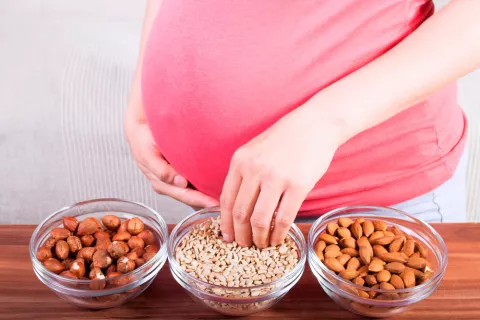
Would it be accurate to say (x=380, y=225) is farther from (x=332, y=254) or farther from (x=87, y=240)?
(x=87, y=240)

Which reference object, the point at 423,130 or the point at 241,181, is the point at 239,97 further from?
the point at 423,130

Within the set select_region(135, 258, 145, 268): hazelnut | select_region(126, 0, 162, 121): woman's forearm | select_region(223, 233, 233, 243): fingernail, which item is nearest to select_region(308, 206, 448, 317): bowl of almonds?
select_region(223, 233, 233, 243): fingernail

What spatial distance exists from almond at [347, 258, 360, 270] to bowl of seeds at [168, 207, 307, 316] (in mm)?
58

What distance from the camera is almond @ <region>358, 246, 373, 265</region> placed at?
0.71m

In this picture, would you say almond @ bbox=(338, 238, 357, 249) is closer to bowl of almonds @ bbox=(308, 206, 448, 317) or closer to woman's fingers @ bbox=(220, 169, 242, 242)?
bowl of almonds @ bbox=(308, 206, 448, 317)

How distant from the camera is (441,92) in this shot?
2.88 ft

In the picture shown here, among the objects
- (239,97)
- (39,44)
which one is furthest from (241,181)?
(39,44)

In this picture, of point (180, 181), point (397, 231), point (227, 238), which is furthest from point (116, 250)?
point (397, 231)

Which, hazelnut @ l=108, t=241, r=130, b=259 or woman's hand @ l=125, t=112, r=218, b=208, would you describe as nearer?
hazelnut @ l=108, t=241, r=130, b=259

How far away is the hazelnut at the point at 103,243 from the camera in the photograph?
0.74 m

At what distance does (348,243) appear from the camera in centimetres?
75

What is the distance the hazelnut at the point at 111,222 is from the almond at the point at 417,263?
0.40m

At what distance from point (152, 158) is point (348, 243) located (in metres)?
0.41

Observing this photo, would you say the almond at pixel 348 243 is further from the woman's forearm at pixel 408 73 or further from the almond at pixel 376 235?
the woman's forearm at pixel 408 73
